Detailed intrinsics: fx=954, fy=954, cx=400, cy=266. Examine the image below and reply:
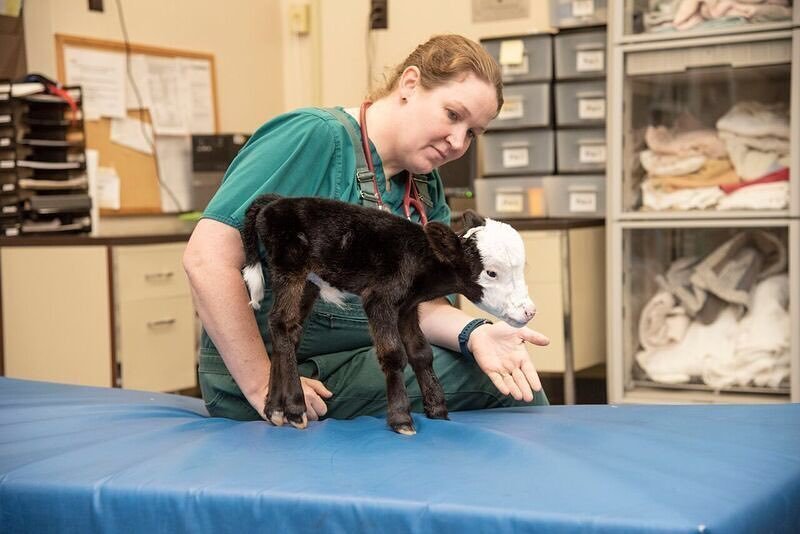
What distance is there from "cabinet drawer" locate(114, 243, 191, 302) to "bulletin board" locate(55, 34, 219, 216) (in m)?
0.52

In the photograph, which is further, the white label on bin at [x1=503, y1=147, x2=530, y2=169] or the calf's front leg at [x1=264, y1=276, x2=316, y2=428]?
the white label on bin at [x1=503, y1=147, x2=530, y2=169]

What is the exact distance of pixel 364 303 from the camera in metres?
1.22

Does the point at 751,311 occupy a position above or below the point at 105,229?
below

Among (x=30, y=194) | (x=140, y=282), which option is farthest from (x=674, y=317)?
(x=30, y=194)

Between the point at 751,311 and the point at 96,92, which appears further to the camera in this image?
the point at 96,92

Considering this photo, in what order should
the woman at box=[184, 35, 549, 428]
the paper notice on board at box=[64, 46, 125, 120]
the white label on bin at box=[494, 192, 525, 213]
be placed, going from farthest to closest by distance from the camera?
1. the paper notice on board at box=[64, 46, 125, 120]
2. the white label on bin at box=[494, 192, 525, 213]
3. the woman at box=[184, 35, 549, 428]

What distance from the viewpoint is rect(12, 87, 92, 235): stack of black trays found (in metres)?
3.14

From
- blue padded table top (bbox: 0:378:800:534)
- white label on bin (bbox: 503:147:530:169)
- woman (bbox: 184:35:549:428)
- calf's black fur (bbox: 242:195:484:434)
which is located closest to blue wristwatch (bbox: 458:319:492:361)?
woman (bbox: 184:35:549:428)

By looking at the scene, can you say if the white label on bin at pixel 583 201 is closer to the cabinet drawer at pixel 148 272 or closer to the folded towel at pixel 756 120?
the folded towel at pixel 756 120

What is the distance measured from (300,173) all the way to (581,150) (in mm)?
2062

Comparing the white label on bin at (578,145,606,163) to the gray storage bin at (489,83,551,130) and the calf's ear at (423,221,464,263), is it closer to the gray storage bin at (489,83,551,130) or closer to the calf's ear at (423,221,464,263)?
the gray storage bin at (489,83,551,130)

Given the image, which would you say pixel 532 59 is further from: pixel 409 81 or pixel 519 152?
pixel 409 81

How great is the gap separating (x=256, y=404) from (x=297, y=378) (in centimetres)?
13

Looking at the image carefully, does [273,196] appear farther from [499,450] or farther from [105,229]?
[105,229]
